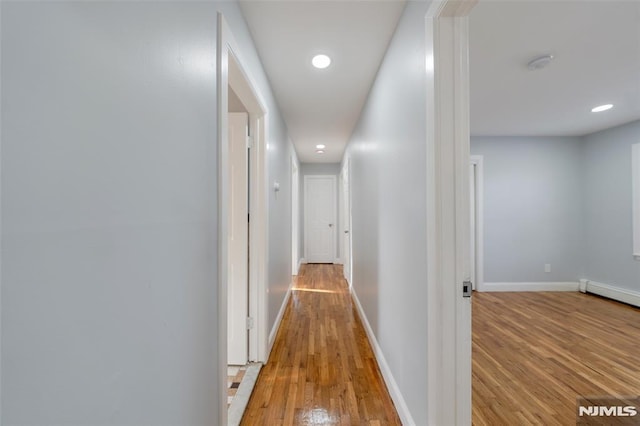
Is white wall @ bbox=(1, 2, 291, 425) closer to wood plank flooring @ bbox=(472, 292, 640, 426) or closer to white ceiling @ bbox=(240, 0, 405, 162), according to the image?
white ceiling @ bbox=(240, 0, 405, 162)

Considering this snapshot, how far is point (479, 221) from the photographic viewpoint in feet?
14.6

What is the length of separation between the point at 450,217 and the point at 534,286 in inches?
178

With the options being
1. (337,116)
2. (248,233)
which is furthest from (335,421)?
(337,116)

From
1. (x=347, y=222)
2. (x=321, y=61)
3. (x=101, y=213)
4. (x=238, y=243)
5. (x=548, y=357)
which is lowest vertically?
(x=548, y=357)

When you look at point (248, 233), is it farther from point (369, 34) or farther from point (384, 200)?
point (369, 34)

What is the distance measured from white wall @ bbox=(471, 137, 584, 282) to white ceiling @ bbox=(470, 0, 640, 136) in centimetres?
→ 91

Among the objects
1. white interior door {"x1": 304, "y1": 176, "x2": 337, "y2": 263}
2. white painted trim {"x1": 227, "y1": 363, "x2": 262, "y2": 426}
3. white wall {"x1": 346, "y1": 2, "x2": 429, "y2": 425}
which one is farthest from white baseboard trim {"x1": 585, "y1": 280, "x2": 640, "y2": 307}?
white painted trim {"x1": 227, "y1": 363, "x2": 262, "y2": 426}

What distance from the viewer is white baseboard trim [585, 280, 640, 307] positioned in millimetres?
3728

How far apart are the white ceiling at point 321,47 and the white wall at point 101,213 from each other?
87cm

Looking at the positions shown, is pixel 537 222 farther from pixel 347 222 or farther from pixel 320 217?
pixel 320 217

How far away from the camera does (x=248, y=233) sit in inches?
89.8

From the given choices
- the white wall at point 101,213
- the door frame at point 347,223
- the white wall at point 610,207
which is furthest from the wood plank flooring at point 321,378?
the white wall at point 610,207

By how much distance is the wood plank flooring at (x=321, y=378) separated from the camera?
1.67 meters

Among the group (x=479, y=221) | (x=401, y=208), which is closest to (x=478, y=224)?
(x=479, y=221)
